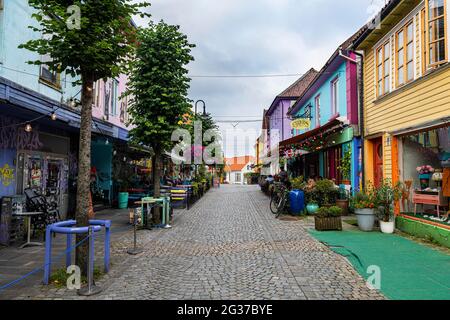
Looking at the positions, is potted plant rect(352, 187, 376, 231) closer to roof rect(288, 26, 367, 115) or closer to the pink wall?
roof rect(288, 26, 367, 115)

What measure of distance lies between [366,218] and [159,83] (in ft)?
22.8

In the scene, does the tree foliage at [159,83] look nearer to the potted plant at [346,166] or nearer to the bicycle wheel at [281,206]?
the bicycle wheel at [281,206]

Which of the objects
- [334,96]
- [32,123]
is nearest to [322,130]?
[334,96]

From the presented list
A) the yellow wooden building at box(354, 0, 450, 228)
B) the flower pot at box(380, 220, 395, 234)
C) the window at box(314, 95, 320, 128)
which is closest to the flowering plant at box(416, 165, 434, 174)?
the yellow wooden building at box(354, 0, 450, 228)

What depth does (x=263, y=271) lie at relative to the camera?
216 inches

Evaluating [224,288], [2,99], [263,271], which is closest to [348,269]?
[263,271]

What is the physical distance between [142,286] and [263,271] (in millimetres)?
1934

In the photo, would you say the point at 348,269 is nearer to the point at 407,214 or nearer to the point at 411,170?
the point at 407,214

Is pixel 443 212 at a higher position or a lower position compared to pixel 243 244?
higher

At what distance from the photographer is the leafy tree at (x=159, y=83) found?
32.4 ft

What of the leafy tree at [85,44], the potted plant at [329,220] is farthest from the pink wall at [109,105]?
the potted plant at [329,220]

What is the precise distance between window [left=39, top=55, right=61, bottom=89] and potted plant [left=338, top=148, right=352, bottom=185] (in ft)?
33.0

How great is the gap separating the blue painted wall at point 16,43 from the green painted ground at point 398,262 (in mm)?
8241

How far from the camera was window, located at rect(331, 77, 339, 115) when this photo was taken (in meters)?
14.4
